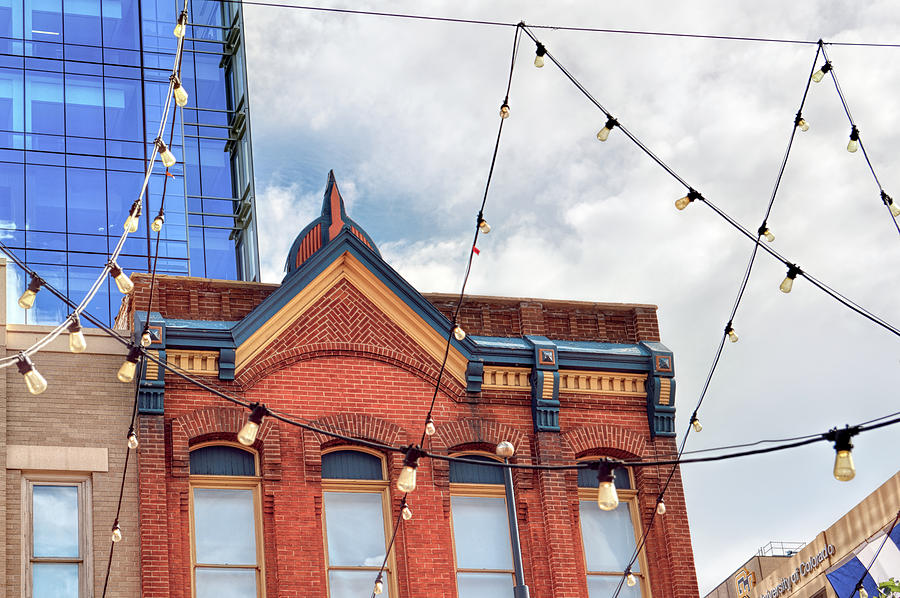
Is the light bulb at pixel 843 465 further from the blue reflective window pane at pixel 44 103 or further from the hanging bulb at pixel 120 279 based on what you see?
the blue reflective window pane at pixel 44 103

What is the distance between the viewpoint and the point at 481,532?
22.8 metres

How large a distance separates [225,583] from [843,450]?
34.6 ft

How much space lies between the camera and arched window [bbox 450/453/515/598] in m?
22.2

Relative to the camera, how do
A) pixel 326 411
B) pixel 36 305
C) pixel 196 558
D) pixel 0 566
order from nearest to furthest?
pixel 0 566, pixel 196 558, pixel 326 411, pixel 36 305

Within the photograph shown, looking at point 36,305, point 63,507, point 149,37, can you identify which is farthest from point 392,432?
point 149,37

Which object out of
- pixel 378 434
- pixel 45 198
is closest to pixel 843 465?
pixel 378 434

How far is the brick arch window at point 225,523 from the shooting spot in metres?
21.1

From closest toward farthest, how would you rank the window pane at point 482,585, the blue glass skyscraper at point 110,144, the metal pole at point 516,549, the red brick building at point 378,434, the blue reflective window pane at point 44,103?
the metal pole at point 516,549
the red brick building at point 378,434
the window pane at point 482,585
the blue glass skyscraper at point 110,144
the blue reflective window pane at point 44,103

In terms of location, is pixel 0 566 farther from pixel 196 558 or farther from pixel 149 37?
pixel 149 37

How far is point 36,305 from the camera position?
55.2m

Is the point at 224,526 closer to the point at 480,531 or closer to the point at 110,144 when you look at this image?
the point at 480,531

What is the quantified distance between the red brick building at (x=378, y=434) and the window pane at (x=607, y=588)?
3 centimetres

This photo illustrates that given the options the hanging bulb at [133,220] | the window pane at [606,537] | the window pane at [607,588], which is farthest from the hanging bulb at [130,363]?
the window pane at [606,537]

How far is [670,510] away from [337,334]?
5970mm
